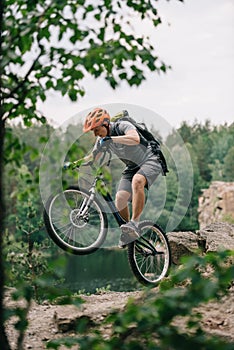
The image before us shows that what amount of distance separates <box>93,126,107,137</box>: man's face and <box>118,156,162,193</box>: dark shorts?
0.48 m

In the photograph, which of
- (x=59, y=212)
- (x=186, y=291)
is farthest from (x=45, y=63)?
(x=59, y=212)

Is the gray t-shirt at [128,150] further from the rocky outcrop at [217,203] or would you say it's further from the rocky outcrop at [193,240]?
the rocky outcrop at [217,203]

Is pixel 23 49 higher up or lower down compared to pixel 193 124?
lower down

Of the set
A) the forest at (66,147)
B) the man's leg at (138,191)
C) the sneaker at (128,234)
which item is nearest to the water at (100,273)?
the sneaker at (128,234)

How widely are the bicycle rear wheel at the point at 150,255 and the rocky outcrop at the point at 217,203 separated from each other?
2146 cm

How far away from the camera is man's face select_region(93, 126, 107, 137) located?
576cm

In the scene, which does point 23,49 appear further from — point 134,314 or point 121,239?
point 121,239

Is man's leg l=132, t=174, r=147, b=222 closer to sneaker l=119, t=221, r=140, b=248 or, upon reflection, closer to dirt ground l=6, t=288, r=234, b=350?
sneaker l=119, t=221, r=140, b=248

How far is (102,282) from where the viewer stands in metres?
32.2

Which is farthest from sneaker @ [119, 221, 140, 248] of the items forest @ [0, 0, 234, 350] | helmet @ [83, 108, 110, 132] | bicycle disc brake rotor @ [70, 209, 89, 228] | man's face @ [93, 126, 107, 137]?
forest @ [0, 0, 234, 350]

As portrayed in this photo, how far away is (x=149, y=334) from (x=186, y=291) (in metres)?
0.24

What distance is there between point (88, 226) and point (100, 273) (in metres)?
31.2

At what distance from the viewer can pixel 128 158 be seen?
236 inches

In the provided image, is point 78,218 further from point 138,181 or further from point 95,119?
point 95,119
